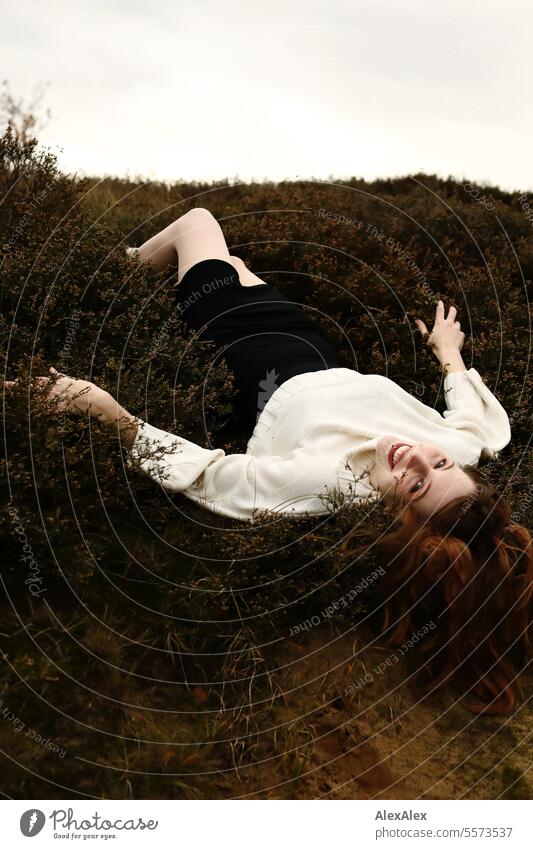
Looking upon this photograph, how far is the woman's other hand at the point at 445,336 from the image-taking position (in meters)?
6.05

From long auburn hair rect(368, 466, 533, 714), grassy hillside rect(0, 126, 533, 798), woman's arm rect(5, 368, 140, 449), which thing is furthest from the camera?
woman's arm rect(5, 368, 140, 449)

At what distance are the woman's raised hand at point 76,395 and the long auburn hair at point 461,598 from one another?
1726 millimetres

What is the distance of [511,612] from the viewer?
13.8ft

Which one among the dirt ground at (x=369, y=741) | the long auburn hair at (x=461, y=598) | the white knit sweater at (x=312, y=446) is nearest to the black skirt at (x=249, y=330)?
the white knit sweater at (x=312, y=446)

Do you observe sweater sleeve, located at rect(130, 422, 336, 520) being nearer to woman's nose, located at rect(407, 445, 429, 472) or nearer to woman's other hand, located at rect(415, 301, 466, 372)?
woman's nose, located at rect(407, 445, 429, 472)

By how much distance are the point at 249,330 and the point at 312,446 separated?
145 cm

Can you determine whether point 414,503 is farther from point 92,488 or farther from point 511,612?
point 92,488

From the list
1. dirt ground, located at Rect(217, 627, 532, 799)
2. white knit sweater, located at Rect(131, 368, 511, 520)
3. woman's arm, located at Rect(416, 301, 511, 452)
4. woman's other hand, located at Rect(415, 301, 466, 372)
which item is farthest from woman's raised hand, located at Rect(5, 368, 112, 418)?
woman's other hand, located at Rect(415, 301, 466, 372)

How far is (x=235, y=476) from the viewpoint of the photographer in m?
4.54

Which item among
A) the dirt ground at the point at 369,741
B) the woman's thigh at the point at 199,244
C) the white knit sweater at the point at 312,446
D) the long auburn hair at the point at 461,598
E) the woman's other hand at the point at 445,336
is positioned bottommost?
the dirt ground at the point at 369,741

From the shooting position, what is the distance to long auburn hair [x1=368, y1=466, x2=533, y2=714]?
411cm
